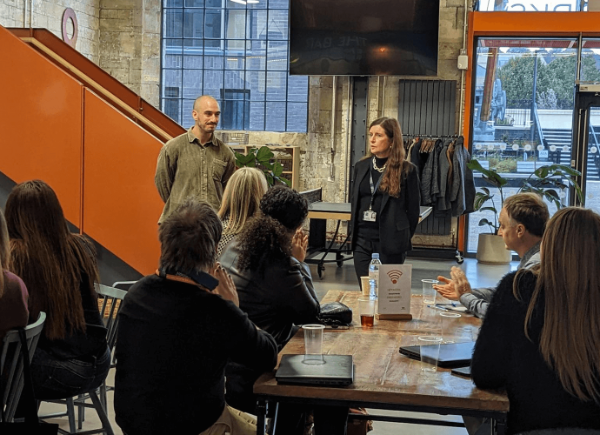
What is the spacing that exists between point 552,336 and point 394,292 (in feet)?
3.52

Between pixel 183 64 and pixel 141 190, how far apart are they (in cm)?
609

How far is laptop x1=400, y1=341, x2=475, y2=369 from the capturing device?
2.46 m

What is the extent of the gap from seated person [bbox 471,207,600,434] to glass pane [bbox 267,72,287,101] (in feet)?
31.0

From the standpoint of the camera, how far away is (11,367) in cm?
248

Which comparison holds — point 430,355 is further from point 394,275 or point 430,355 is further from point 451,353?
point 394,275

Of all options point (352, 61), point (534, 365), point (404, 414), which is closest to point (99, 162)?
point (404, 414)

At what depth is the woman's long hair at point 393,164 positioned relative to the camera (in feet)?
16.4

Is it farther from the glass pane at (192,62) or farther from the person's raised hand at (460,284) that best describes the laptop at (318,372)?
A: the glass pane at (192,62)

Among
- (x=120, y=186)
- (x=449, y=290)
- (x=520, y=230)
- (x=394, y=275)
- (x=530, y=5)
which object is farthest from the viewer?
(x=530, y=5)

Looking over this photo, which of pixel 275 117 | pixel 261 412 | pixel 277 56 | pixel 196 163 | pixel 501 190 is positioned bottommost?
pixel 261 412

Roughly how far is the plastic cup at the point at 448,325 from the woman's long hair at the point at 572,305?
1.96ft

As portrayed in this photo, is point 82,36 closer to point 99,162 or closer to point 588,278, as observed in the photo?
point 99,162

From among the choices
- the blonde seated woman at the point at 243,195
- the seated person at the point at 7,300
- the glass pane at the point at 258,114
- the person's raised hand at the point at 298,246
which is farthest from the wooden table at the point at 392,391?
the glass pane at the point at 258,114

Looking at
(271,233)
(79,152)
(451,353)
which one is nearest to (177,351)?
(271,233)
